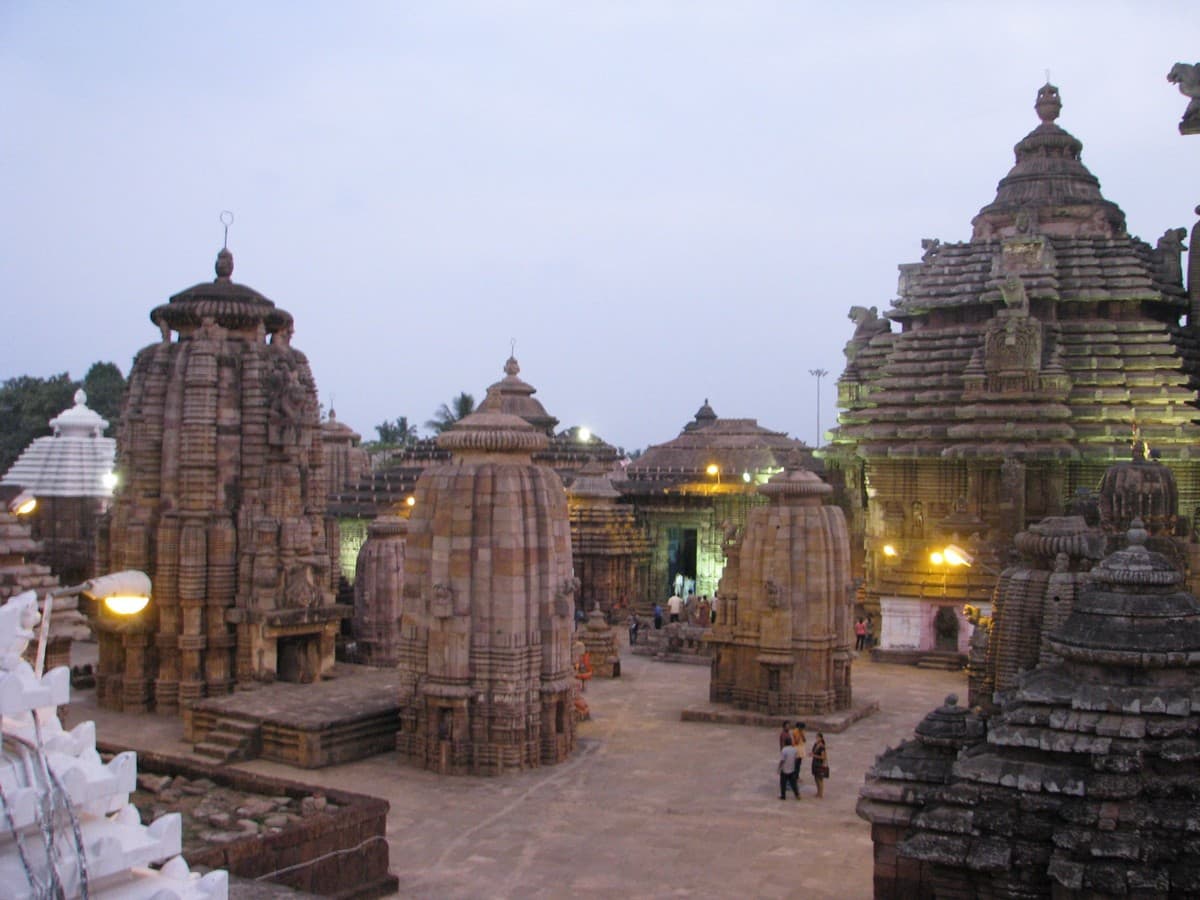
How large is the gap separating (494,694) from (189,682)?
7.26m

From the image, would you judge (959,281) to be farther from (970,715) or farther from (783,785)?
(970,715)

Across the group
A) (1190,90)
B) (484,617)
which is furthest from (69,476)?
(1190,90)

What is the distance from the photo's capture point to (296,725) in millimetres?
19797

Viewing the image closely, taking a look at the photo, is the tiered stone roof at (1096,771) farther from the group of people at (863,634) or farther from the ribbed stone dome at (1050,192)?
the ribbed stone dome at (1050,192)

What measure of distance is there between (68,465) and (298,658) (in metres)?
24.4

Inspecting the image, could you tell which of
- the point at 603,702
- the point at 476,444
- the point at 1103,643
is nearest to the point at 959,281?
the point at 603,702

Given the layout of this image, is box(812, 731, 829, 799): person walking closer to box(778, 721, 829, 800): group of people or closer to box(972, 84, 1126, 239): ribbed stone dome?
box(778, 721, 829, 800): group of people

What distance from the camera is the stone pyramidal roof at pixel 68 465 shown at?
44.8 metres

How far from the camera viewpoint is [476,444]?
67.5 ft

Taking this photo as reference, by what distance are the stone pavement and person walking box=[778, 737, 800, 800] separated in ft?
0.66

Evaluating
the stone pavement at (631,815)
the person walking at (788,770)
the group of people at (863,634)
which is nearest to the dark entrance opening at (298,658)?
the stone pavement at (631,815)

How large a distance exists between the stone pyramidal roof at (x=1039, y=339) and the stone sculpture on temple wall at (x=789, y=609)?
35.3 feet


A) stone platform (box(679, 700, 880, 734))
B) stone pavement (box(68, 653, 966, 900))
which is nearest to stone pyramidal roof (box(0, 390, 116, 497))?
stone pavement (box(68, 653, 966, 900))

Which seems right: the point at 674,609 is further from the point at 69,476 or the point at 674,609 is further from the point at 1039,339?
the point at 69,476
